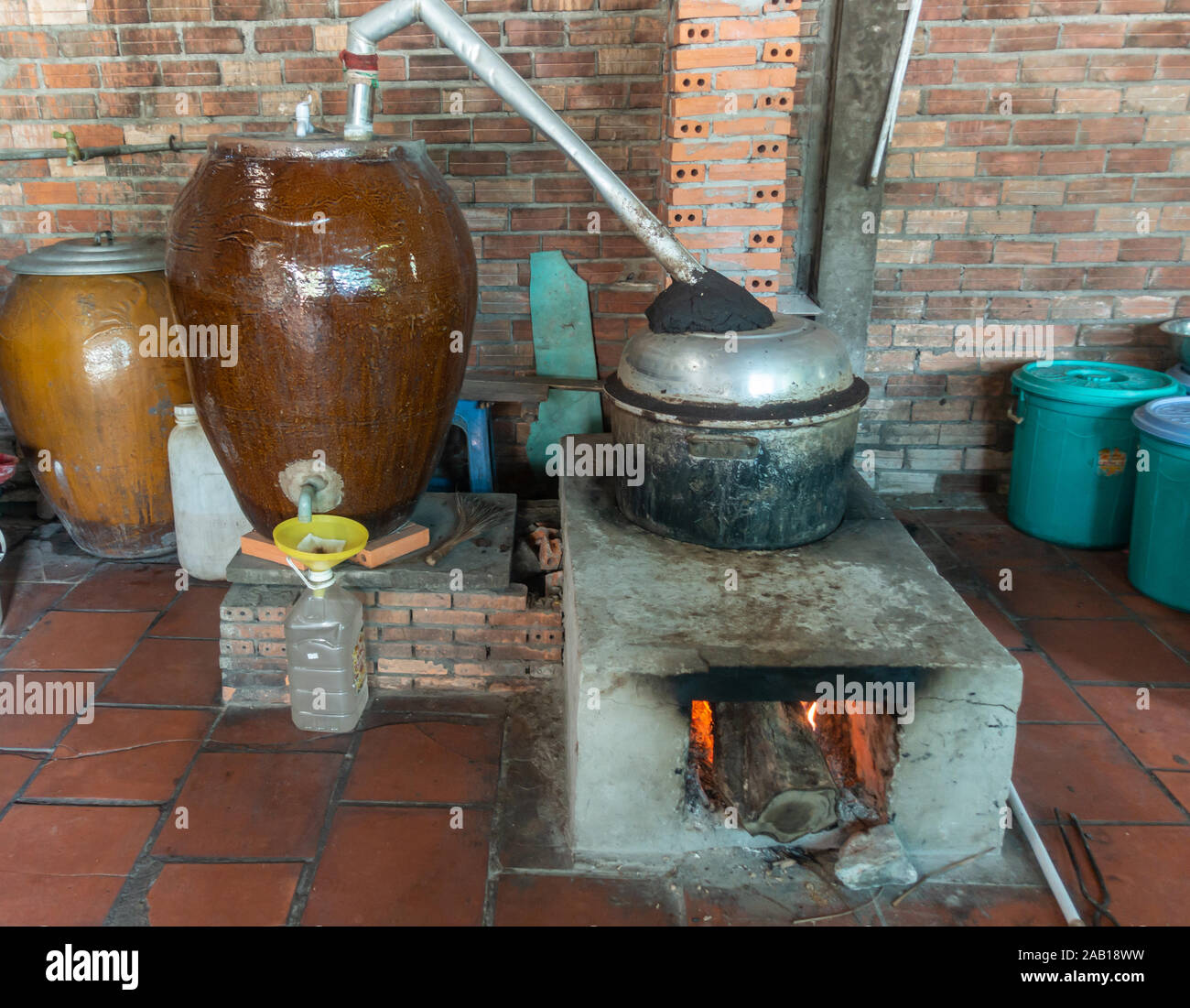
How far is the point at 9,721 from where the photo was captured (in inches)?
119

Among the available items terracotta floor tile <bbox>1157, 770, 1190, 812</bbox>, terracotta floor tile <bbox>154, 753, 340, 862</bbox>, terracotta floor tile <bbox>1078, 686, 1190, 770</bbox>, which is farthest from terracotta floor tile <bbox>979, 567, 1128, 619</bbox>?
terracotta floor tile <bbox>154, 753, 340, 862</bbox>

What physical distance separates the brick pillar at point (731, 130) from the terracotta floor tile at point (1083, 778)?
167 centimetres

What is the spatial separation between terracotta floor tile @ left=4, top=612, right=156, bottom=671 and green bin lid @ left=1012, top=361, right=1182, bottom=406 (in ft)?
11.7

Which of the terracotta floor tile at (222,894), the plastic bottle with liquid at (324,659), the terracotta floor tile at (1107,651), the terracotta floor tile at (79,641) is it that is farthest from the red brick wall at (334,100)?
the terracotta floor tile at (222,894)

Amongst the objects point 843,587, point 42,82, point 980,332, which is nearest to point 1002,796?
point 843,587

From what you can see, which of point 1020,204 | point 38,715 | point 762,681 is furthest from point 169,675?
point 1020,204

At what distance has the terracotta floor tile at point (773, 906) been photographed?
2.28m

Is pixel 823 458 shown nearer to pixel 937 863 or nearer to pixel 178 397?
pixel 937 863

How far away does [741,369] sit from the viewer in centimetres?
274

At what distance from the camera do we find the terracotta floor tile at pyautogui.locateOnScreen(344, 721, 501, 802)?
2.71m

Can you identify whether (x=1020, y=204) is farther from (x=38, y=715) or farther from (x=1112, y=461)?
(x=38, y=715)

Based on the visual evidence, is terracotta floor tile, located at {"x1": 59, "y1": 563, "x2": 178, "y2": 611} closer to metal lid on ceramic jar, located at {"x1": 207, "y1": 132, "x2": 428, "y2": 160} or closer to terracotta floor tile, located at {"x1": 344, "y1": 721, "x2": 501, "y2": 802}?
terracotta floor tile, located at {"x1": 344, "y1": 721, "x2": 501, "y2": 802}

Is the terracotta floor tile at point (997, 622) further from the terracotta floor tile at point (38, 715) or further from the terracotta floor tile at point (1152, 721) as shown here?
the terracotta floor tile at point (38, 715)

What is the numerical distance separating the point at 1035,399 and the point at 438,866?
3087 millimetres
